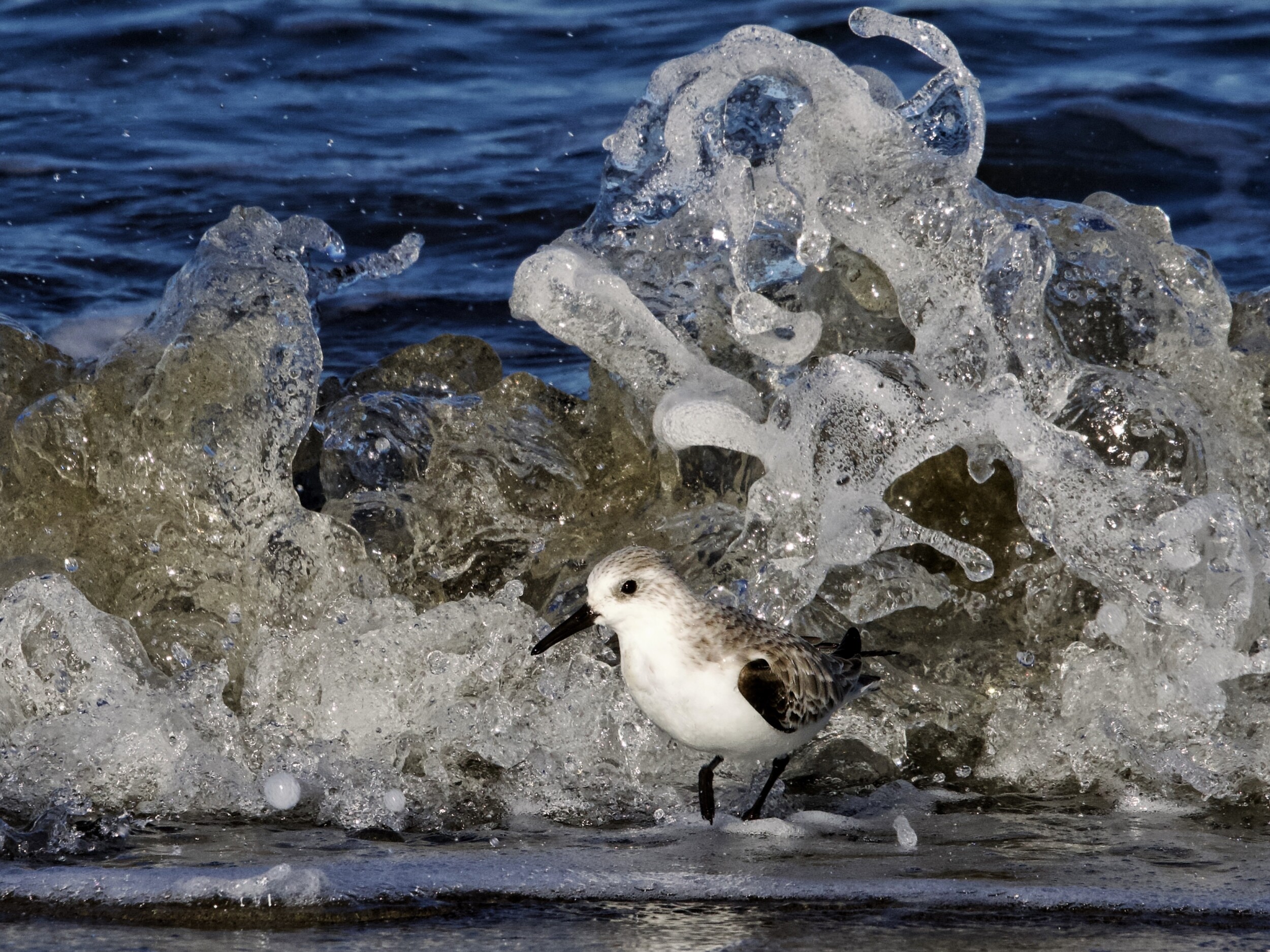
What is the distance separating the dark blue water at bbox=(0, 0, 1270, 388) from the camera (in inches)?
322

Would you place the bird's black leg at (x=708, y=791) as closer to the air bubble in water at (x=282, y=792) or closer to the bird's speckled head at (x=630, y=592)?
the bird's speckled head at (x=630, y=592)

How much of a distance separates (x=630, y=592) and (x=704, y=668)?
0.94 ft

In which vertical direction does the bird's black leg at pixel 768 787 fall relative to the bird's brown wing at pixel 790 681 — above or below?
below

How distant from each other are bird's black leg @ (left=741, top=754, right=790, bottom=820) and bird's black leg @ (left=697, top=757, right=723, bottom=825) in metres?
0.09

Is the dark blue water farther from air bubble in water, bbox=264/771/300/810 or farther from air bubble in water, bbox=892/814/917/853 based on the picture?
air bubble in water, bbox=892/814/917/853

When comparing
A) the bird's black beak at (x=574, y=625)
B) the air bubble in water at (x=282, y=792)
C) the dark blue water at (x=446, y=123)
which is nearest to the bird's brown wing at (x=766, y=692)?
the bird's black beak at (x=574, y=625)

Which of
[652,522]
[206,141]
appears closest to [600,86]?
[206,141]

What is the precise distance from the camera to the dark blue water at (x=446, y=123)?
26.8 ft

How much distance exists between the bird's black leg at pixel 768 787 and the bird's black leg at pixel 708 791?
3.6 inches

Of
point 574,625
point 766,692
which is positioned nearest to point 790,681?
point 766,692

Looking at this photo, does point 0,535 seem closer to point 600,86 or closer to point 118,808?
point 118,808

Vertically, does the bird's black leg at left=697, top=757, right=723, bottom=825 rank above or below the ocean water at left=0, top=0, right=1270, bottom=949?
below

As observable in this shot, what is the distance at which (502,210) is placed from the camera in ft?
29.1

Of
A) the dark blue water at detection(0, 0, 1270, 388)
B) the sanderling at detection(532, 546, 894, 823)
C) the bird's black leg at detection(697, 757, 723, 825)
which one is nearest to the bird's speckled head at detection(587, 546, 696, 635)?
the sanderling at detection(532, 546, 894, 823)
